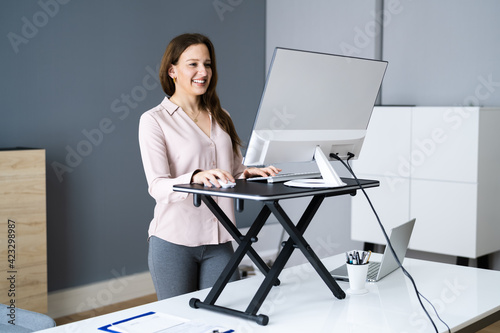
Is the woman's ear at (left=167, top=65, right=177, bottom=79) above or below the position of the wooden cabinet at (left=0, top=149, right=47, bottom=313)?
A: above

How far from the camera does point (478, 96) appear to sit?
4.51 metres

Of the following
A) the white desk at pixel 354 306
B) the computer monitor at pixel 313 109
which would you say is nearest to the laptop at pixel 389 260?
the white desk at pixel 354 306

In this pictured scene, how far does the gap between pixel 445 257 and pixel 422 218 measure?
1.47ft

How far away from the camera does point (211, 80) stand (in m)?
2.56

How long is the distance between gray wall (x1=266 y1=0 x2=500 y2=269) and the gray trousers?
271 cm

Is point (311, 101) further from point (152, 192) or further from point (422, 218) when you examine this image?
point (422, 218)

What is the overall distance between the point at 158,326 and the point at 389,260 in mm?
1021

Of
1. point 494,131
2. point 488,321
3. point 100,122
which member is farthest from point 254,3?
point 488,321

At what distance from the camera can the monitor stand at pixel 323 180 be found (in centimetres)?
198

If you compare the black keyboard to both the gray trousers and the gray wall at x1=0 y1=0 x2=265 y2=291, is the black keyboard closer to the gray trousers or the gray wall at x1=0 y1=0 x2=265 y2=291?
the gray trousers

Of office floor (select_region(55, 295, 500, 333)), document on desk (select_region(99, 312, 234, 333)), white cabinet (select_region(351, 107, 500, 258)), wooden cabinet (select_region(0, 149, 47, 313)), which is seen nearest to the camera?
document on desk (select_region(99, 312, 234, 333))

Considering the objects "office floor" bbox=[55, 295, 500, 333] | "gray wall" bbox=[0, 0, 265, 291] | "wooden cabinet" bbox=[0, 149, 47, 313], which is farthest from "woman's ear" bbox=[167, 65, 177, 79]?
"office floor" bbox=[55, 295, 500, 333]

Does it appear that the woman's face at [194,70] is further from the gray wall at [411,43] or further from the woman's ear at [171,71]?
the gray wall at [411,43]

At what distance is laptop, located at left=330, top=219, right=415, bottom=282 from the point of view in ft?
7.62
